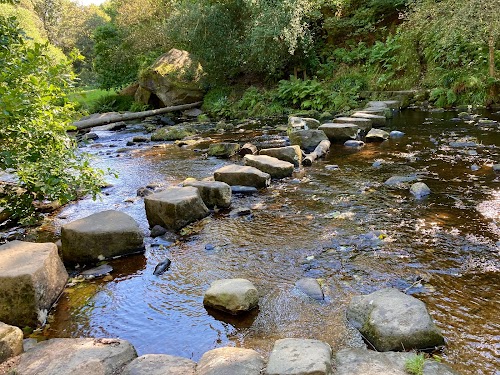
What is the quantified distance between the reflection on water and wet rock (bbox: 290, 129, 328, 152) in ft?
8.70

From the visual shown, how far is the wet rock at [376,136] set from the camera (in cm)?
1135

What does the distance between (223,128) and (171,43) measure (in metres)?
13.3

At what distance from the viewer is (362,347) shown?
3.40 meters

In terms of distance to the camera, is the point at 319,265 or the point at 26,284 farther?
the point at 319,265

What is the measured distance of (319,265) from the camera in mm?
4770

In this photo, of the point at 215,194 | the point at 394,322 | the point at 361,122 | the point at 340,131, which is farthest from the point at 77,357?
the point at 361,122

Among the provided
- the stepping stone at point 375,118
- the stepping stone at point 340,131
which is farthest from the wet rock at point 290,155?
the stepping stone at point 375,118

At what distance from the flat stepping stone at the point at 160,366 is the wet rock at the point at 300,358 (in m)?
0.62

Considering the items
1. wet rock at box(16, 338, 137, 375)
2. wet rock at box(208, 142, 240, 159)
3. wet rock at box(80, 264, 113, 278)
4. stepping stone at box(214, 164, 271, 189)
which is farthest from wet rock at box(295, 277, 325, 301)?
wet rock at box(208, 142, 240, 159)

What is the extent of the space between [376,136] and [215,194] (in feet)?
20.1

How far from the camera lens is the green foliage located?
5316 millimetres

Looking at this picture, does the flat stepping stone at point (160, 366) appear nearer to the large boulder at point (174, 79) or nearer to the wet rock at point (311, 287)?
the wet rock at point (311, 287)

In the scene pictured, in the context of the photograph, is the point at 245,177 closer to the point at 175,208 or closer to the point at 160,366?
the point at 175,208

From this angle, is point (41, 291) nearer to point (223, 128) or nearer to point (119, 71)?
point (223, 128)
